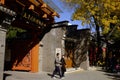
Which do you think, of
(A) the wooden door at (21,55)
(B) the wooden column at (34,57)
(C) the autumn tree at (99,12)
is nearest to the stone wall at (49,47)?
(B) the wooden column at (34,57)

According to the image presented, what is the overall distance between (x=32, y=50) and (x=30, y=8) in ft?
21.3

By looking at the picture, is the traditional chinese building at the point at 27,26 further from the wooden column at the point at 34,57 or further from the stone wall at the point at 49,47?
the stone wall at the point at 49,47

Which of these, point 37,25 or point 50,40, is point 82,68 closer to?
point 50,40

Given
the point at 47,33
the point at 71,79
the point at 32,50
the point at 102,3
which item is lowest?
the point at 71,79

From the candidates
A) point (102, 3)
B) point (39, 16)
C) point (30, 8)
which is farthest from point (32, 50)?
point (102, 3)

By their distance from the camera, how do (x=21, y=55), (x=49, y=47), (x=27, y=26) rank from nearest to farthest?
(x=27, y=26), (x=49, y=47), (x=21, y=55)

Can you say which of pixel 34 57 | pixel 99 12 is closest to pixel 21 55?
pixel 34 57

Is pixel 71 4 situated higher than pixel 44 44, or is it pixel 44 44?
pixel 71 4

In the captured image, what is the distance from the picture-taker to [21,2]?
1555 centimetres

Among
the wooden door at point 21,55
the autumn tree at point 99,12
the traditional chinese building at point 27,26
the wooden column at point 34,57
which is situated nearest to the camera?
the traditional chinese building at point 27,26

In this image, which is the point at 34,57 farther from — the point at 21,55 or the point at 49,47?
the point at 21,55

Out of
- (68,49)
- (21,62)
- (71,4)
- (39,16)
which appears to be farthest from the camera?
(71,4)

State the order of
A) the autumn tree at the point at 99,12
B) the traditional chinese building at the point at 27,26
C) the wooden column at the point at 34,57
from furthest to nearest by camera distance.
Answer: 1. the autumn tree at the point at 99,12
2. the wooden column at the point at 34,57
3. the traditional chinese building at the point at 27,26

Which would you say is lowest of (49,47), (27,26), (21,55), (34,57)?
(34,57)
